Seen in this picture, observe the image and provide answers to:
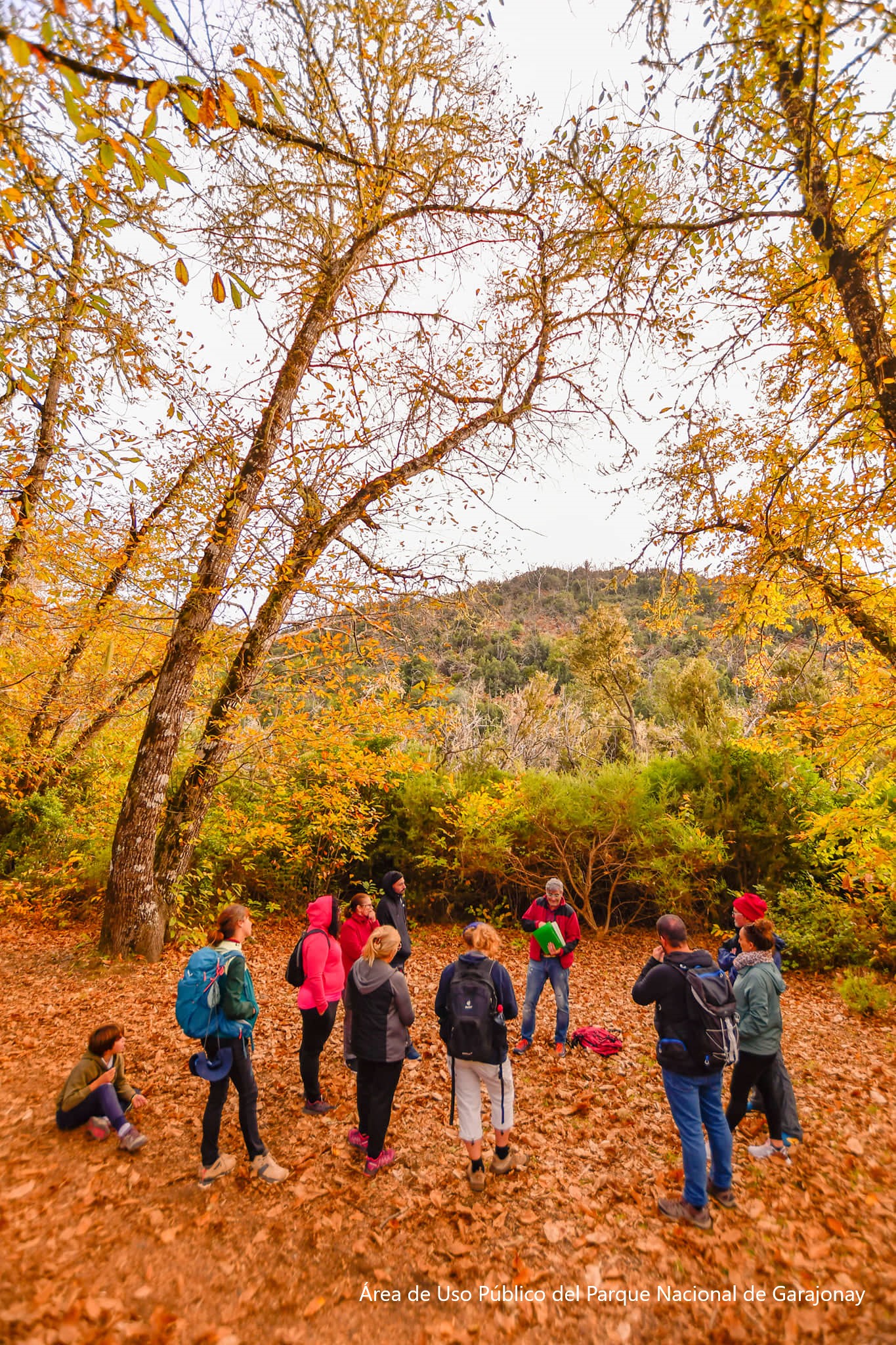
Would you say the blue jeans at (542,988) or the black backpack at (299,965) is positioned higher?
the black backpack at (299,965)

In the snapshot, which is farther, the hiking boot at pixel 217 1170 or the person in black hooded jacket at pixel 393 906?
the person in black hooded jacket at pixel 393 906

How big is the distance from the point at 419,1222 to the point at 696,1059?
1.95m

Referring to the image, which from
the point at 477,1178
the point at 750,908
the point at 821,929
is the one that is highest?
the point at 750,908

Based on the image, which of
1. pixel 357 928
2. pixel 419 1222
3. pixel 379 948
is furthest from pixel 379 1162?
pixel 357 928

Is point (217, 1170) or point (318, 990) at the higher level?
point (318, 990)

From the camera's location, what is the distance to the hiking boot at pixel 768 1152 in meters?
4.02

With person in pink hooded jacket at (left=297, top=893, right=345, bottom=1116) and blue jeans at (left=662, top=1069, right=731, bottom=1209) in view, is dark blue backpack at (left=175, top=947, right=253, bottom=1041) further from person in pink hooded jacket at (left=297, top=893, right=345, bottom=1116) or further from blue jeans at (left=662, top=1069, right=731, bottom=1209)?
blue jeans at (left=662, top=1069, right=731, bottom=1209)

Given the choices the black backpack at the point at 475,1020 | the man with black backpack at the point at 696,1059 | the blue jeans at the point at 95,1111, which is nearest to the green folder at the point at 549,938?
the black backpack at the point at 475,1020

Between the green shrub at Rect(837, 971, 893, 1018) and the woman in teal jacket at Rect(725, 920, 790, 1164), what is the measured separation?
4017 mm

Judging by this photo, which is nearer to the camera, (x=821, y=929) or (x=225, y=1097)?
(x=225, y=1097)

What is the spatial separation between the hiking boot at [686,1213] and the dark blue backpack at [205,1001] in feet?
9.07

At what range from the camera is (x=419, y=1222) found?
132 inches

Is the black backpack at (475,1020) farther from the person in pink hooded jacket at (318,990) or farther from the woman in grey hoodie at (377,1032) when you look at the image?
the person in pink hooded jacket at (318,990)

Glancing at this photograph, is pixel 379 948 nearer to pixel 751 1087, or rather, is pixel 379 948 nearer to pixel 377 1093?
pixel 377 1093
